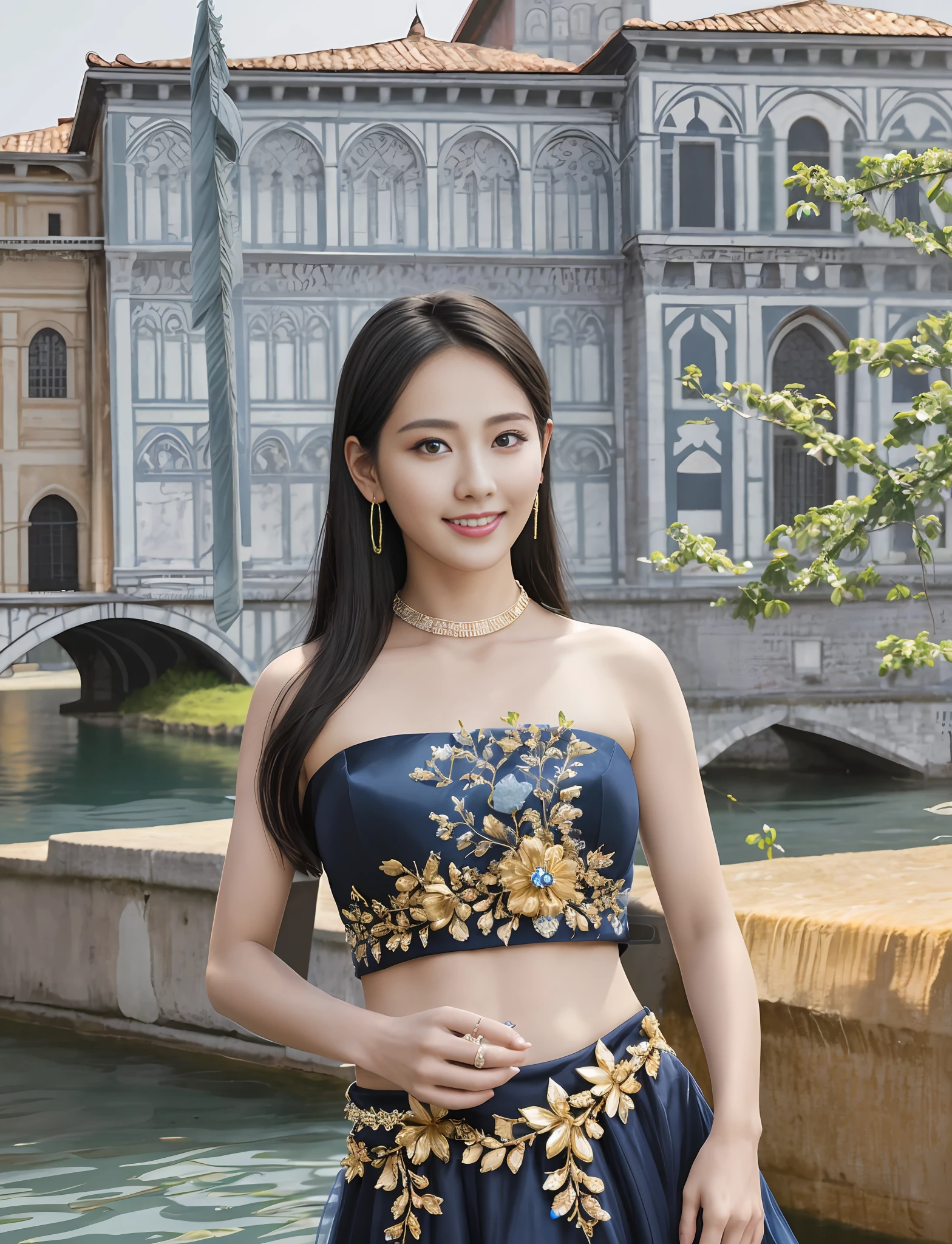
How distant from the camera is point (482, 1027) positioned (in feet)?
3.11

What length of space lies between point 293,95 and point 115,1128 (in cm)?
1257

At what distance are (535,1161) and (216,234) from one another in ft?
18.3

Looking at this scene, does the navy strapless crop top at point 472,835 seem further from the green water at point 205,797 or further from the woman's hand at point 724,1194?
the green water at point 205,797

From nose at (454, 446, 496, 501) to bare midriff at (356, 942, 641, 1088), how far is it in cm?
35

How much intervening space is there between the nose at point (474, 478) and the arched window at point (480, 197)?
13964mm

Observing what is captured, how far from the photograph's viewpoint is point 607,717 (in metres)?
1.12

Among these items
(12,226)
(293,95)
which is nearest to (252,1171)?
(293,95)

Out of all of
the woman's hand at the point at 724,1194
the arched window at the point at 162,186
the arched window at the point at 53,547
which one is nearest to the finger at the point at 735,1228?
the woman's hand at the point at 724,1194

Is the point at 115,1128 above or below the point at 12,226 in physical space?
below

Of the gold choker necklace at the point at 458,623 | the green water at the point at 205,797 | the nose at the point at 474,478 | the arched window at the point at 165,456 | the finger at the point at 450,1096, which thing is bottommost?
the green water at the point at 205,797

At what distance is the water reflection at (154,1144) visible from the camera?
10.0 ft

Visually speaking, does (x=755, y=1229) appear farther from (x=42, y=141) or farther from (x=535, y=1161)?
(x=42, y=141)

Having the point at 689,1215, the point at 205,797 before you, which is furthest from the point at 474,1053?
the point at 205,797

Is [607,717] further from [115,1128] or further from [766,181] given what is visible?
[766,181]
